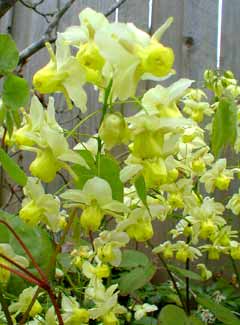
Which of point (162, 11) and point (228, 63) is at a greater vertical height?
point (162, 11)

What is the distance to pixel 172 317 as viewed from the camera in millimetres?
1002

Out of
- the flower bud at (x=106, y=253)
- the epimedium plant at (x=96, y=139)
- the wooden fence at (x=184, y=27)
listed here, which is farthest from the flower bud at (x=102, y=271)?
the wooden fence at (x=184, y=27)

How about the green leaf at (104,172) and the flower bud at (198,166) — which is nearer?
the green leaf at (104,172)

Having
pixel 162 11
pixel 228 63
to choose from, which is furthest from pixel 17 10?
pixel 228 63

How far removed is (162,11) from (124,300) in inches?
46.2

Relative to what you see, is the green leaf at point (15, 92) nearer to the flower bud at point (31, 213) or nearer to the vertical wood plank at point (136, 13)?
the flower bud at point (31, 213)

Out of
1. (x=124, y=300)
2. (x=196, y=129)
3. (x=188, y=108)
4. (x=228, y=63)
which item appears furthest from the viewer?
(x=228, y=63)

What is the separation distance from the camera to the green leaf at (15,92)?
0.65 metres

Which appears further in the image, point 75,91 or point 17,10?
point 17,10

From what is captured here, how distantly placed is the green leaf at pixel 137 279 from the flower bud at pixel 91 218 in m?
0.45

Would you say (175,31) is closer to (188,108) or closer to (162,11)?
(162,11)

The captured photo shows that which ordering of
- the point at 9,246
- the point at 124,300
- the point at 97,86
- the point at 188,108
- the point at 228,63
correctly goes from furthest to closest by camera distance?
the point at 228,63
the point at 124,300
the point at 188,108
the point at 9,246
the point at 97,86

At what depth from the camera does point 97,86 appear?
0.62 meters

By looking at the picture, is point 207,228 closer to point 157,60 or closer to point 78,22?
point 157,60
